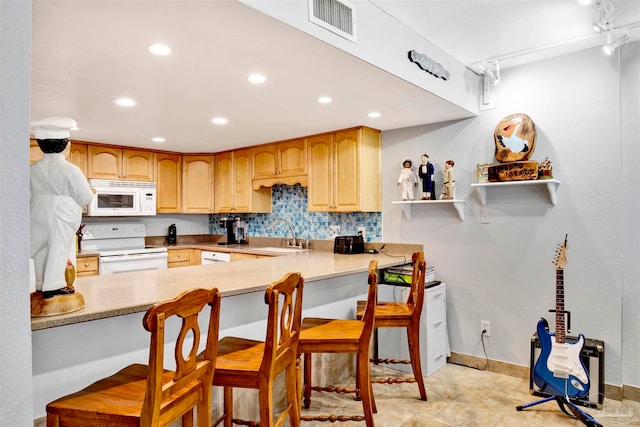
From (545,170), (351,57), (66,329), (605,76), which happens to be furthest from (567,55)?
(66,329)

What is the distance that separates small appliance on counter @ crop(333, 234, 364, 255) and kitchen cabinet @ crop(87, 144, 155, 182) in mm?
2579

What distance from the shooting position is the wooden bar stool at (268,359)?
5.36ft

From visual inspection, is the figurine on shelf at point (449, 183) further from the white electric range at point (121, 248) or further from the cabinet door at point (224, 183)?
the white electric range at point (121, 248)

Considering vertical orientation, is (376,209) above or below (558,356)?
above

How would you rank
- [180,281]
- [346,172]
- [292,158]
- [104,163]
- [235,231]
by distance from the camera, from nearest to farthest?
[180,281] → [346,172] → [292,158] → [104,163] → [235,231]

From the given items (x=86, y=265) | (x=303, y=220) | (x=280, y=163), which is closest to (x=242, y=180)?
(x=280, y=163)

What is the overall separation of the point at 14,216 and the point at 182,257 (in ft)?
13.6

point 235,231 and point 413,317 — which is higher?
point 235,231

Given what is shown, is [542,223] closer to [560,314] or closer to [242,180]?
[560,314]

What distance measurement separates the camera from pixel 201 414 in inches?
58.1

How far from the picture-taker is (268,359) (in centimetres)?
164

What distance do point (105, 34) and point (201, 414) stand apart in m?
1.66

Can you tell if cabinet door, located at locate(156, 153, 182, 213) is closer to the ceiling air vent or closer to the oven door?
the oven door

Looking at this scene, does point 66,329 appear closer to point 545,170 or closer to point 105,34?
point 105,34
